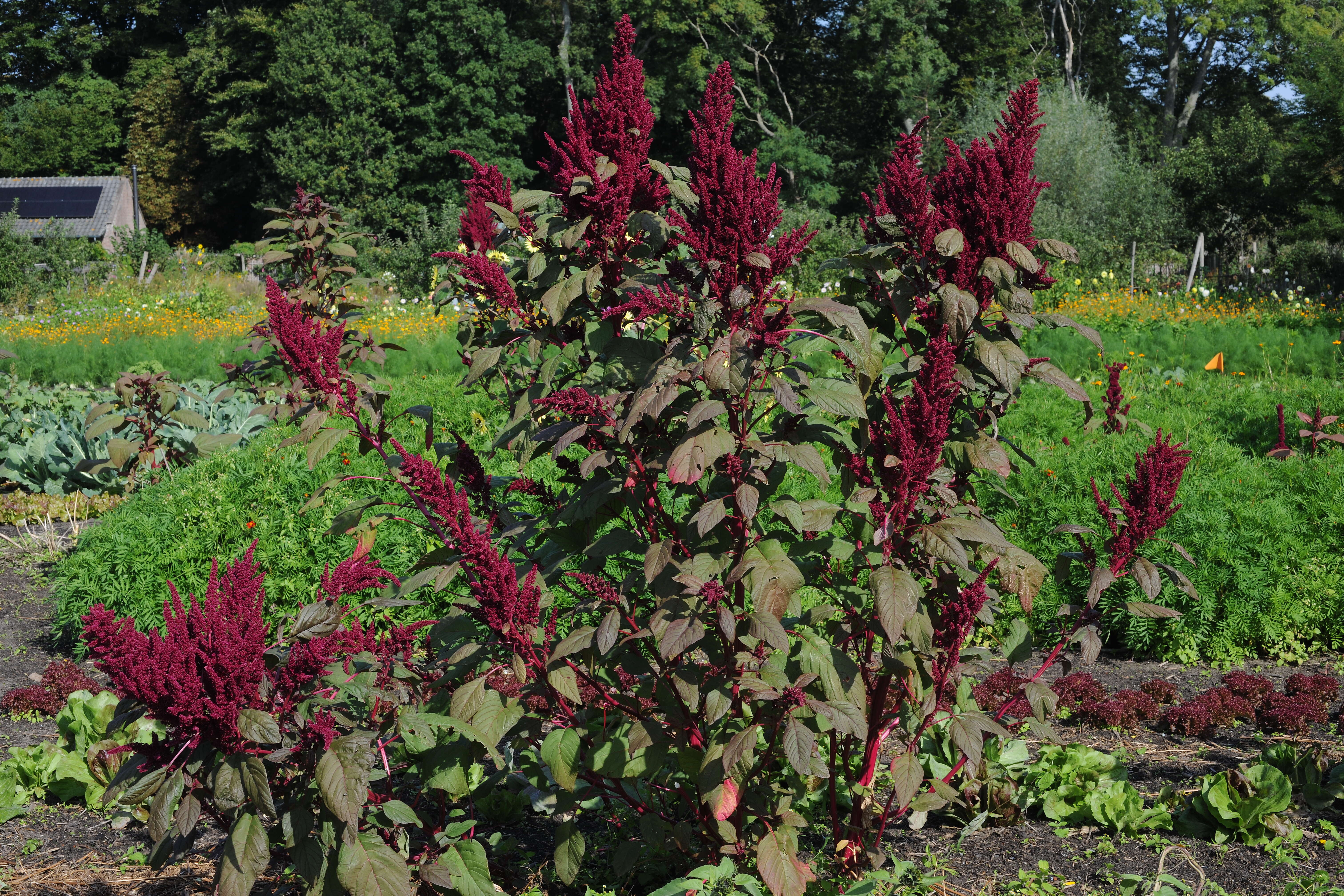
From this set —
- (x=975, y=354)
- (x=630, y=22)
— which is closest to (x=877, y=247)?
(x=975, y=354)

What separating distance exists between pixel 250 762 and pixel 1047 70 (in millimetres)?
34901

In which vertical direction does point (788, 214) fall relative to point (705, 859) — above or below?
above

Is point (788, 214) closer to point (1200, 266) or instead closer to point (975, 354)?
point (1200, 266)

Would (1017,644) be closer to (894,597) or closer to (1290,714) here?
(894,597)

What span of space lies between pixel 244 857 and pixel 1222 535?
3625 millimetres

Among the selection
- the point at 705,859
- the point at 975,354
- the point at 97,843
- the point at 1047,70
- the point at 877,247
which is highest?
the point at 1047,70

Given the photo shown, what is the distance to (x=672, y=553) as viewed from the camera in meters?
2.02

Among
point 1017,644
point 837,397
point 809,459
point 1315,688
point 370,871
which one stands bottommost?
point 1315,688

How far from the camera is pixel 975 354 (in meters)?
2.19

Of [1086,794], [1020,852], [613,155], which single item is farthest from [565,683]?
[1086,794]

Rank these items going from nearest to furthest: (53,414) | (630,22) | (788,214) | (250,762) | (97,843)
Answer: (250,762) → (630,22) → (97,843) → (53,414) → (788,214)

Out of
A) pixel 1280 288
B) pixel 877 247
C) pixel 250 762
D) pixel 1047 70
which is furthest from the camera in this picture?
pixel 1047 70

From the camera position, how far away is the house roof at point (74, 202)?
3131 cm

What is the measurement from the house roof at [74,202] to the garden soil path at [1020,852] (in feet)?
106
